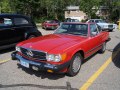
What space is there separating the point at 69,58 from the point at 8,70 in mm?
2157

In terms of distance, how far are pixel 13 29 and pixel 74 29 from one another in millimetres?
3025

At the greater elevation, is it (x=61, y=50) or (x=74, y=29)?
(x=74, y=29)

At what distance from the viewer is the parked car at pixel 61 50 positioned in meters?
5.63

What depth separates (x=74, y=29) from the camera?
7617mm

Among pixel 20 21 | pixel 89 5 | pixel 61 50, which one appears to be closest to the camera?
pixel 61 50

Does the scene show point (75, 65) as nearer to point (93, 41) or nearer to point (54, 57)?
point (54, 57)

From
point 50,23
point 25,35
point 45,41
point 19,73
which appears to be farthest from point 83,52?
point 50,23

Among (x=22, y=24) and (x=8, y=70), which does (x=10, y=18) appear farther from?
(x=8, y=70)

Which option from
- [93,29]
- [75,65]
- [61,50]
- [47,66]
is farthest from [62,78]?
[93,29]

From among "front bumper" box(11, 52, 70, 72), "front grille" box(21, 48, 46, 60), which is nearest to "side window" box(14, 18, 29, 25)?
"front grille" box(21, 48, 46, 60)

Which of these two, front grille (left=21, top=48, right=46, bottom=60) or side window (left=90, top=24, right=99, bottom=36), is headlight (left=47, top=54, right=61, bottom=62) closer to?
front grille (left=21, top=48, right=46, bottom=60)

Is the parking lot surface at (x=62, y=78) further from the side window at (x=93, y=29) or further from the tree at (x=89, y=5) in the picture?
the tree at (x=89, y=5)

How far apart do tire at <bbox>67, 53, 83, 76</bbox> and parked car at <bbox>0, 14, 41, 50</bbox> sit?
3.76m

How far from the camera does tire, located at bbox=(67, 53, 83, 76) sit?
19.9 feet
